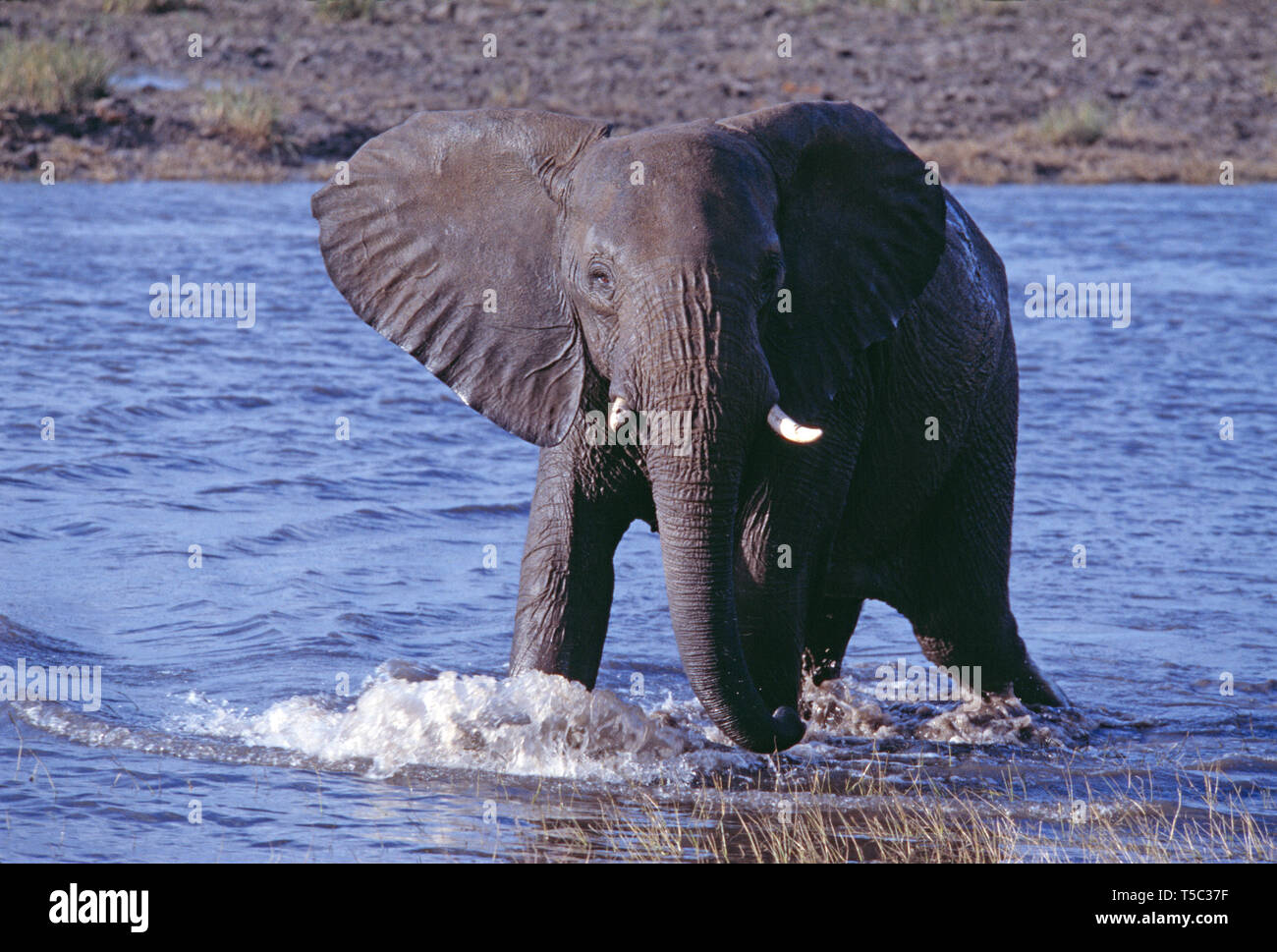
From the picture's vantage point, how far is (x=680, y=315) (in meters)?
4.95

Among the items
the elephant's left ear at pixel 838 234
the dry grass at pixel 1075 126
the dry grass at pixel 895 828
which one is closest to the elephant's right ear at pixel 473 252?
the elephant's left ear at pixel 838 234

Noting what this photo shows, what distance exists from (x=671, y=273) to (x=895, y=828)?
86.1 inches

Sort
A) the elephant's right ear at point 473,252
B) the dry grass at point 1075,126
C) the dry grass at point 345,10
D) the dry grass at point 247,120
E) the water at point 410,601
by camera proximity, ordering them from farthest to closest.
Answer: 1. the dry grass at point 345,10
2. the dry grass at point 1075,126
3. the dry grass at point 247,120
4. the water at point 410,601
5. the elephant's right ear at point 473,252

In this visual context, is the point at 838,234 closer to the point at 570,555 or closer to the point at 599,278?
the point at 599,278

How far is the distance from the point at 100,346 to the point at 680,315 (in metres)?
9.50

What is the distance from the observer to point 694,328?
4945 millimetres

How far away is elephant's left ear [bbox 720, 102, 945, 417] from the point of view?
18.5ft

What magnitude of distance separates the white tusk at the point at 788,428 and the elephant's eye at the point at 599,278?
59 cm

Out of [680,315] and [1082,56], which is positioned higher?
[1082,56]

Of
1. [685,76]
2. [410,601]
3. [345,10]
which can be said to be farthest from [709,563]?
[345,10]

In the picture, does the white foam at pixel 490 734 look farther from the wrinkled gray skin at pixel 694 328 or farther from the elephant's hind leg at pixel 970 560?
the elephant's hind leg at pixel 970 560

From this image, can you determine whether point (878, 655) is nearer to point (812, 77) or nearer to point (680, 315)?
point (680, 315)

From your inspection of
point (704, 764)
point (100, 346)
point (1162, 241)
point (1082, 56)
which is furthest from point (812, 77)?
point (704, 764)

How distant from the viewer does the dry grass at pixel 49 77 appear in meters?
21.0
